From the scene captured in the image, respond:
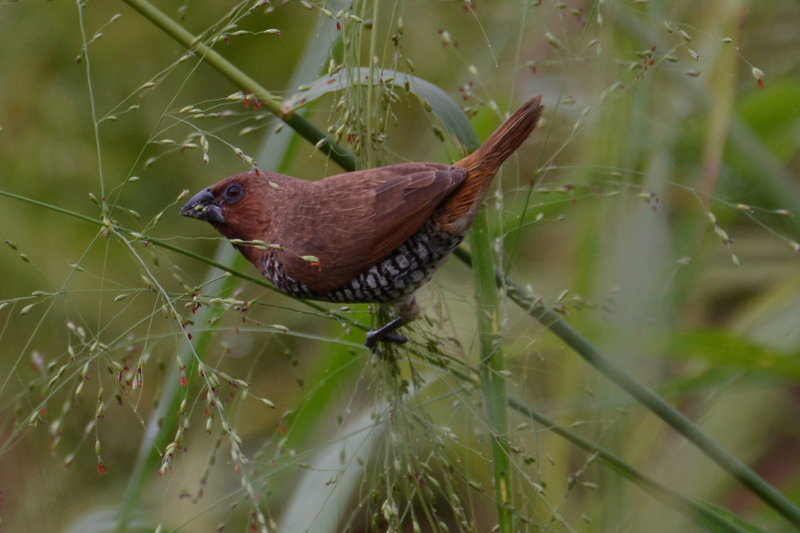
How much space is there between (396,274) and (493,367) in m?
0.44

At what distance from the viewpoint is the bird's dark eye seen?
218 centimetres

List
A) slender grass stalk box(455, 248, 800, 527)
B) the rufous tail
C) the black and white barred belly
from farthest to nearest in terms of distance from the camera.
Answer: the black and white barred belly → the rufous tail → slender grass stalk box(455, 248, 800, 527)

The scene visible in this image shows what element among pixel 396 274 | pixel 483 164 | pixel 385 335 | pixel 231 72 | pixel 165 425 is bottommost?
pixel 165 425

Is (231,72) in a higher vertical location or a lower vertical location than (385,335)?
higher

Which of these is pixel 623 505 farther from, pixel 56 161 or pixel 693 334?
pixel 56 161

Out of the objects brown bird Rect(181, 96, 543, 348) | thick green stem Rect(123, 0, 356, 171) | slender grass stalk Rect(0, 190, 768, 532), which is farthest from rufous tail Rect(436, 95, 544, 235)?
thick green stem Rect(123, 0, 356, 171)

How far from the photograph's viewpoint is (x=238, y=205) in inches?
86.0

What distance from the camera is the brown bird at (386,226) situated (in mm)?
1855

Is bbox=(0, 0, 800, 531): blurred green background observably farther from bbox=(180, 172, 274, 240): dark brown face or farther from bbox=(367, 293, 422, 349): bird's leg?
bbox=(180, 172, 274, 240): dark brown face

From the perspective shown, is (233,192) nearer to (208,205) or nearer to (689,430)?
(208,205)

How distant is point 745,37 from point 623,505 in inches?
89.7

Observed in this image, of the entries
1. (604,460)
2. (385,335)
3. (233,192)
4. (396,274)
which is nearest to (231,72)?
(233,192)

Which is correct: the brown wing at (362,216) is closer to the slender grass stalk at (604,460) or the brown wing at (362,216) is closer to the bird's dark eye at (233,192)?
the slender grass stalk at (604,460)

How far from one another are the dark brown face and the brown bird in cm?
17
